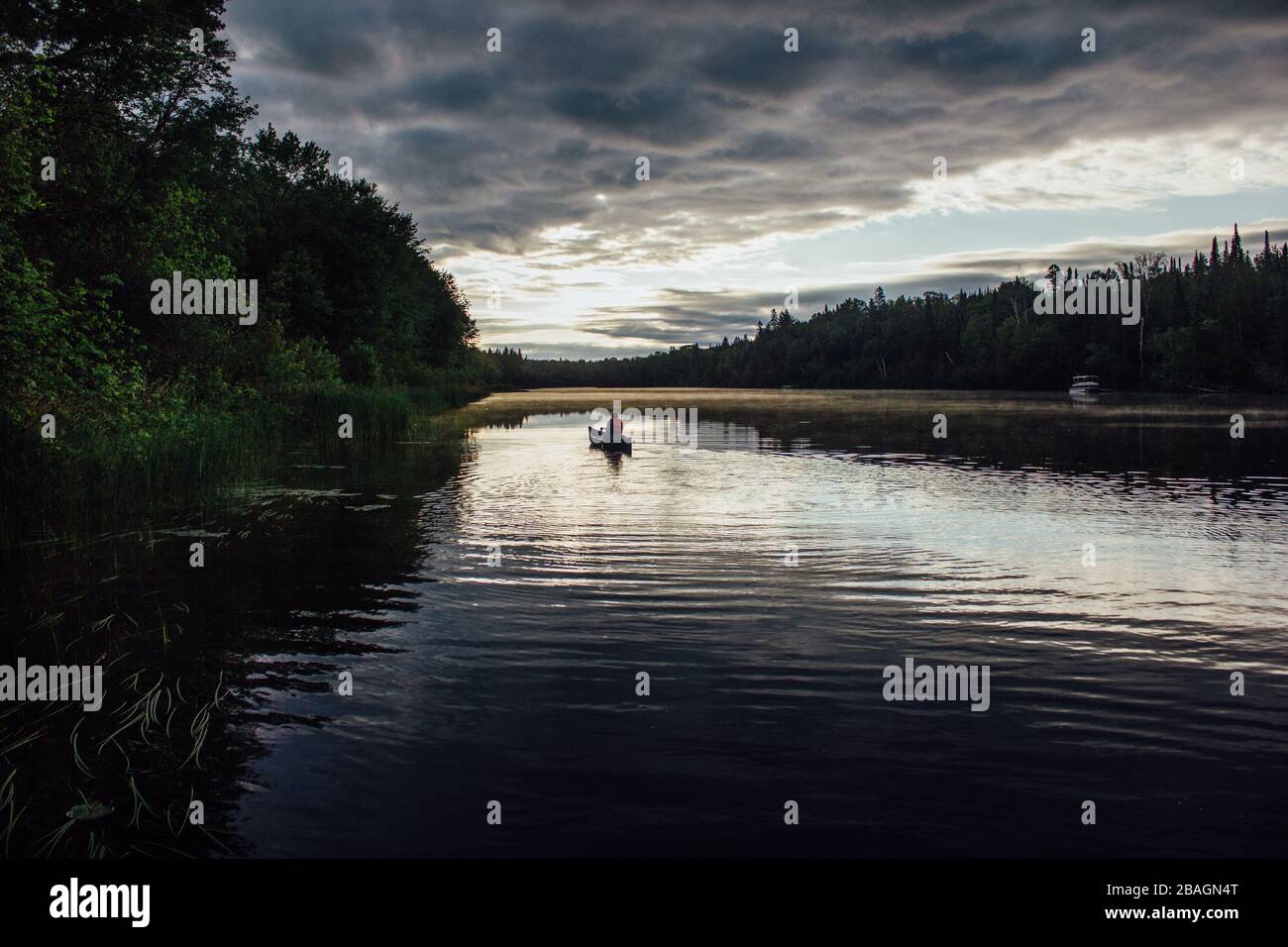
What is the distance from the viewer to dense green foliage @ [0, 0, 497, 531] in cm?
1767

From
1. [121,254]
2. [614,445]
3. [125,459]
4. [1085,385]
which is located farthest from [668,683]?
[1085,385]

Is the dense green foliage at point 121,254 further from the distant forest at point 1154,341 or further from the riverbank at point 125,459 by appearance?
the distant forest at point 1154,341

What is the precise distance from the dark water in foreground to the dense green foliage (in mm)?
3480

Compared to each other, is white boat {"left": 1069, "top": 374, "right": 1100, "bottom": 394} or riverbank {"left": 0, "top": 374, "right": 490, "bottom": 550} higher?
white boat {"left": 1069, "top": 374, "right": 1100, "bottom": 394}

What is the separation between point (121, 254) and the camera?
26.5 metres

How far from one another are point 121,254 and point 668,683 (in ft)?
87.5

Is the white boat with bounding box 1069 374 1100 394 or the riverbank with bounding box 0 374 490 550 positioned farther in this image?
the white boat with bounding box 1069 374 1100 394

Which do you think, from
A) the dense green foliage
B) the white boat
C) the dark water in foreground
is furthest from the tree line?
the white boat

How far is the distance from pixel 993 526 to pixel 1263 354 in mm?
121452

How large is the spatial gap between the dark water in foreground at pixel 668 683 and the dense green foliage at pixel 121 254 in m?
3.48

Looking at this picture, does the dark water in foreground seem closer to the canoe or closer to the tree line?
the tree line

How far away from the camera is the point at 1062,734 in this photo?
8.06 m
